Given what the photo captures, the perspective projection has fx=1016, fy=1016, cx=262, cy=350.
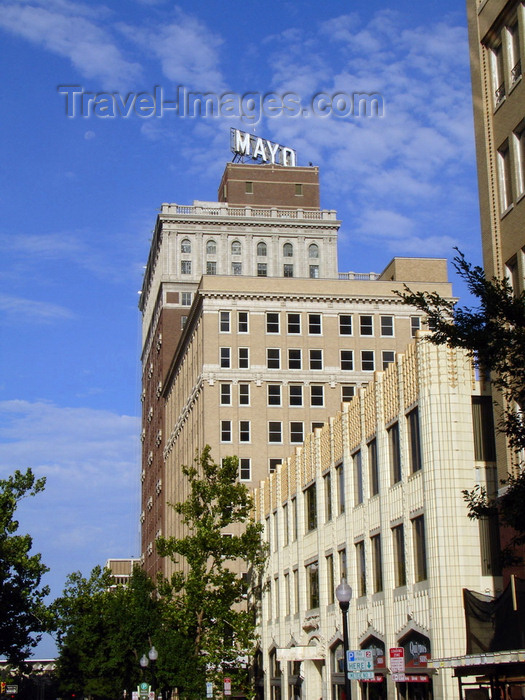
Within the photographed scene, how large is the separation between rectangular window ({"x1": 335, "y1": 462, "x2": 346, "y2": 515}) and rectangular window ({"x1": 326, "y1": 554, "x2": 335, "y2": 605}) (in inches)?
97.8

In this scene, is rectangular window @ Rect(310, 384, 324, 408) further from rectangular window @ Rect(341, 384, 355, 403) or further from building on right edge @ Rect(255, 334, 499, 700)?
building on right edge @ Rect(255, 334, 499, 700)

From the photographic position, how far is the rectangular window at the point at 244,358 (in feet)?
289

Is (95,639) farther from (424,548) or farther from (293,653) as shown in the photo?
(424,548)

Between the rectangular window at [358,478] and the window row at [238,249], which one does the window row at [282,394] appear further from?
the rectangular window at [358,478]

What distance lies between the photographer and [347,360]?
293 ft

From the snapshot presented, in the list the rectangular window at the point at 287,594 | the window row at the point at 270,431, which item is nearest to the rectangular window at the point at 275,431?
the window row at the point at 270,431

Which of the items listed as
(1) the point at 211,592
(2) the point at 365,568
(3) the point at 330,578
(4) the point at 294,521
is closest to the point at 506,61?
(2) the point at 365,568

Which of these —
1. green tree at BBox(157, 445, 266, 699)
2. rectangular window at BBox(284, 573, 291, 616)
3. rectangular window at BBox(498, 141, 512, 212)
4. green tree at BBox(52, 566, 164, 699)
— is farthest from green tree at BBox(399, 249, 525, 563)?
green tree at BBox(52, 566, 164, 699)

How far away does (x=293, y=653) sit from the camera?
161 feet

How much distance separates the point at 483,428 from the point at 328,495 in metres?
15.1

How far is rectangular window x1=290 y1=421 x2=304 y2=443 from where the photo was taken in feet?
285

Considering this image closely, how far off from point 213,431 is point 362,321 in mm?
16787

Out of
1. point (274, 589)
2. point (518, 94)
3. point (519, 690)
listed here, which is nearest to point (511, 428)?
point (519, 690)

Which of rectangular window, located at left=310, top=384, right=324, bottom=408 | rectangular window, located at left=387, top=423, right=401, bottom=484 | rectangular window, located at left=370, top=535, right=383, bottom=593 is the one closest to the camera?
rectangular window, located at left=387, top=423, right=401, bottom=484
